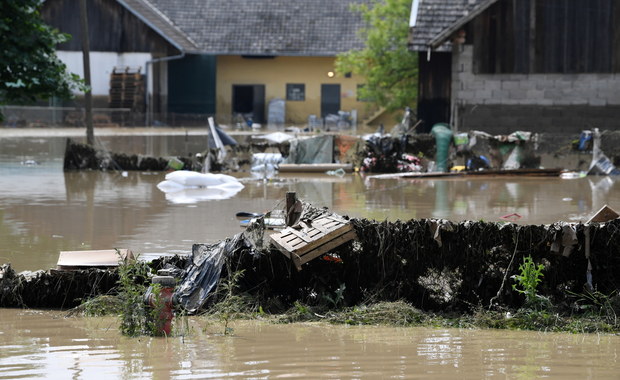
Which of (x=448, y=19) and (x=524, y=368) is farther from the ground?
(x=448, y=19)

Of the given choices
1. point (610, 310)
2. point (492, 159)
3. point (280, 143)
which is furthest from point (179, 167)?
point (610, 310)

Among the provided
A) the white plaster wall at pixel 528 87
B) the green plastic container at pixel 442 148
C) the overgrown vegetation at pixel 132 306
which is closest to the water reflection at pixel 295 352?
the overgrown vegetation at pixel 132 306

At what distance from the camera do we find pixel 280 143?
1115 inches

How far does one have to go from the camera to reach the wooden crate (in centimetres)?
1088

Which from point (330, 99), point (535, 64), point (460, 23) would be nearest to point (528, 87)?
point (535, 64)

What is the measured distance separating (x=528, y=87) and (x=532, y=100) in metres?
0.40

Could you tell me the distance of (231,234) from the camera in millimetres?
16047

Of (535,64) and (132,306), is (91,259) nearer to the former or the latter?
(132,306)

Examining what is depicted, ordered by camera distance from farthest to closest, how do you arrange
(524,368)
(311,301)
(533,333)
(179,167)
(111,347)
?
(179,167)
(311,301)
(533,333)
(111,347)
(524,368)

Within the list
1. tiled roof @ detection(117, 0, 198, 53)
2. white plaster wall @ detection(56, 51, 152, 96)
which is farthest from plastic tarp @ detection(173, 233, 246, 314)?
white plaster wall @ detection(56, 51, 152, 96)

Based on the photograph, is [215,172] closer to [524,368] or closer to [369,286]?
[369,286]

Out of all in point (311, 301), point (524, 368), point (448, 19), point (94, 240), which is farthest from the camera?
point (448, 19)

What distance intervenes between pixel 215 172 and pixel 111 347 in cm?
1784

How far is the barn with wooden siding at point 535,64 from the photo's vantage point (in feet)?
99.6
